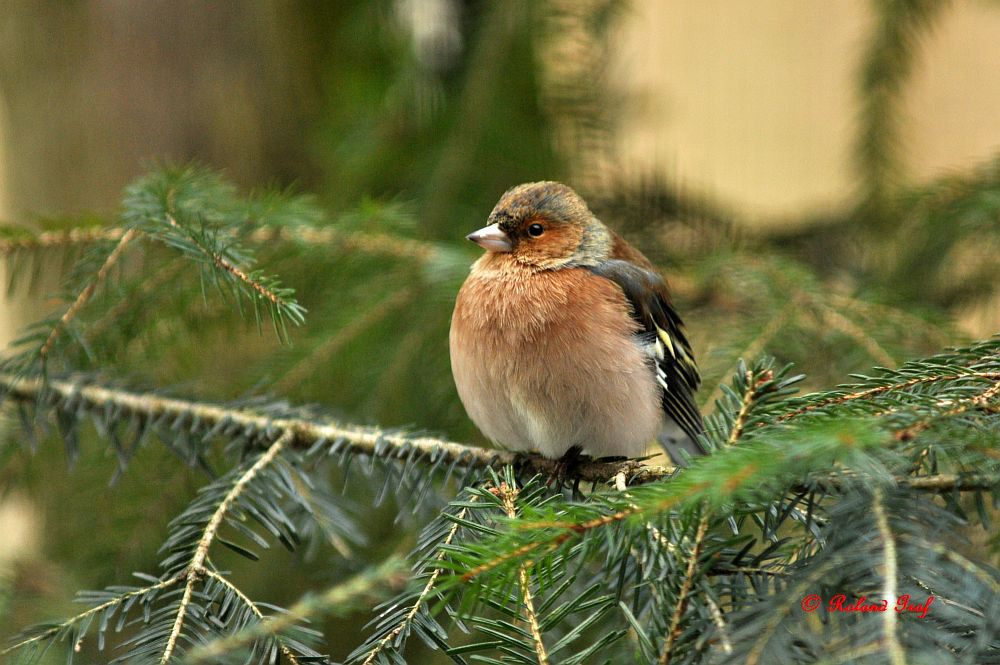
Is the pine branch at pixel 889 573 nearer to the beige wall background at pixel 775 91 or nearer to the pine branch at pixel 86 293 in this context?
the pine branch at pixel 86 293

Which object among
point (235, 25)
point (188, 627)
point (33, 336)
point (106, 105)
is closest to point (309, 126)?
point (235, 25)

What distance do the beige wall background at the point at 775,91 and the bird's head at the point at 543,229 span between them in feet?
5.09

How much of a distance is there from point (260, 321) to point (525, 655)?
2.11ft

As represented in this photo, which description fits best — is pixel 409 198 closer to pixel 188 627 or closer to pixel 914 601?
pixel 188 627

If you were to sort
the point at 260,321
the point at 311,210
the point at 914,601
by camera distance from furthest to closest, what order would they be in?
1. the point at 311,210
2. the point at 260,321
3. the point at 914,601

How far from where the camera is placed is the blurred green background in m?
1.90

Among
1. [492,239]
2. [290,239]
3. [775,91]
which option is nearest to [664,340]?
[492,239]

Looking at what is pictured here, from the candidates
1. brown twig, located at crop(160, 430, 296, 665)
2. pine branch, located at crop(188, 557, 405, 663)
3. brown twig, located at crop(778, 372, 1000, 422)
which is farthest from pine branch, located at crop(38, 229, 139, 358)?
brown twig, located at crop(778, 372, 1000, 422)

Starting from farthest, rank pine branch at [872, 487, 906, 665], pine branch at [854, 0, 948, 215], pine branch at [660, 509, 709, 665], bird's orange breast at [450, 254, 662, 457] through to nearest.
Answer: pine branch at [854, 0, 948, 215] → bird's orange breast at [450, 254, 662, 457] → pine branch at [660, 509, 709, 665] → pine branch at [872, 487, 906, 665]

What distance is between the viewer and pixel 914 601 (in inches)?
31.8

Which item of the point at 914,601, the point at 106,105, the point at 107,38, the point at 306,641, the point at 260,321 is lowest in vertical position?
the point at 306,641

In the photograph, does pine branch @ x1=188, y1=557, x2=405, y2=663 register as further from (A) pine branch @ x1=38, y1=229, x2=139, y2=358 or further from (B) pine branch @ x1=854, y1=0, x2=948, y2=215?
(B) pine branch @ x1=854, y1=0, x2=948, y2=215

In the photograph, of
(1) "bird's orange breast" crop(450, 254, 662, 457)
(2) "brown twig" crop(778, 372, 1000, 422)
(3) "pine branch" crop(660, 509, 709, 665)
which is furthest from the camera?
(1) "bird's orange breast" crop(450, 254, 662, 457)

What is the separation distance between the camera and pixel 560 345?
5.75ft
